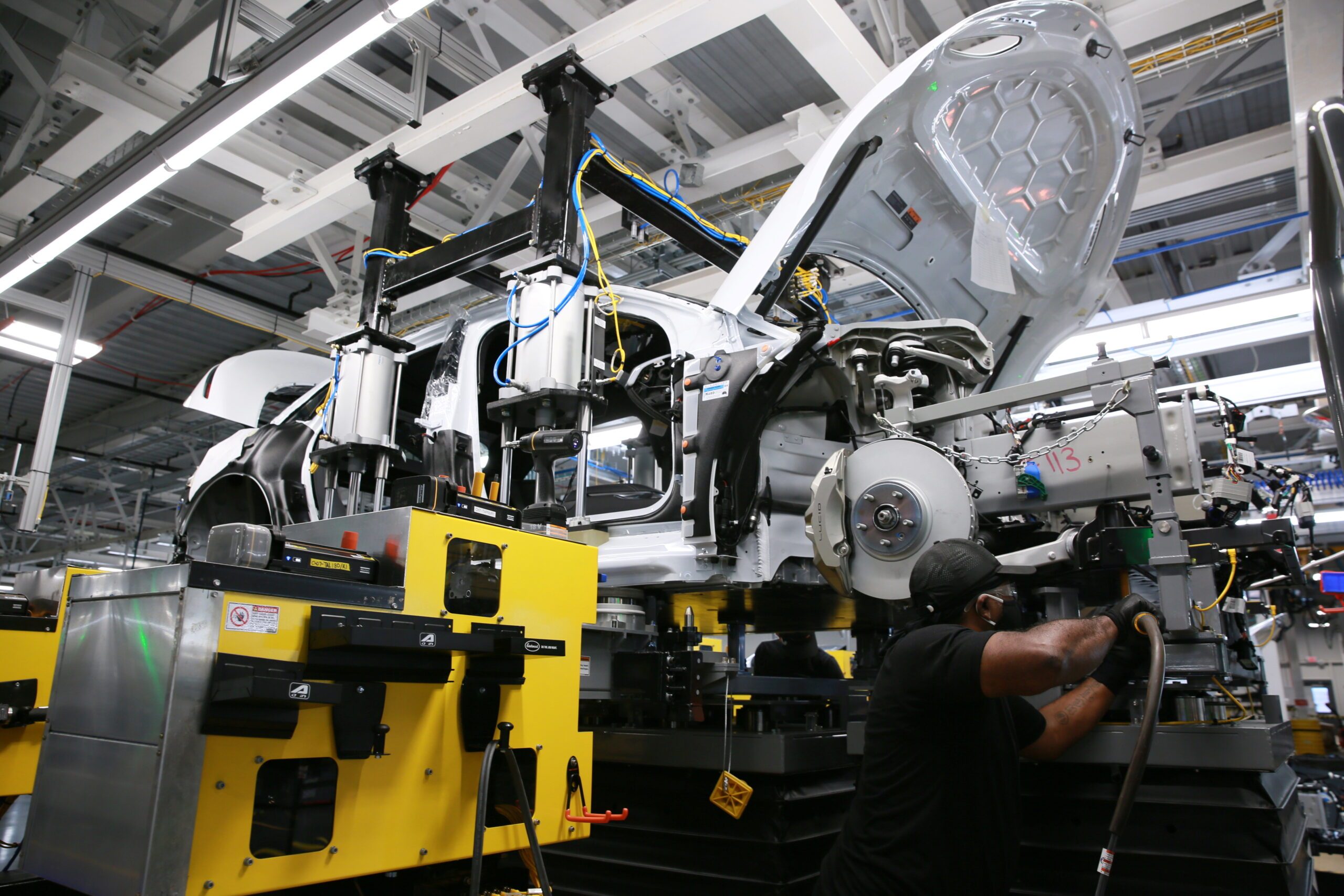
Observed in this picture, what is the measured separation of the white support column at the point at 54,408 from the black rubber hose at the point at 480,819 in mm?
6674

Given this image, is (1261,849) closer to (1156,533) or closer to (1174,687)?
(1174,687)

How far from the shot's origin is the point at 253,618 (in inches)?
75.4

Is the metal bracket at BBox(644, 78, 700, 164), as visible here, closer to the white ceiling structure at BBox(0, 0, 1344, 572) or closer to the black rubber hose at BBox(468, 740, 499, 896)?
the white ceiling structure at BBox(0, 0, 1344, 572)

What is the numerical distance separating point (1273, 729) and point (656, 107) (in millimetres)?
4849

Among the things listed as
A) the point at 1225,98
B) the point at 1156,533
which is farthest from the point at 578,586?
the point at 1225,98

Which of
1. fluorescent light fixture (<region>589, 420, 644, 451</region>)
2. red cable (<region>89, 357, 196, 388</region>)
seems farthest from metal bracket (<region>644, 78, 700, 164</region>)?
red cable (<region>89, 357, 196, 388</region>)

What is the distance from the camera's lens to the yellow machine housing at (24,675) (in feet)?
10.8

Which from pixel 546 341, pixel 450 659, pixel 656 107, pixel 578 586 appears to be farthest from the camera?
pixel 656 107

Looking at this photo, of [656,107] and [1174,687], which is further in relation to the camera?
[656,107]

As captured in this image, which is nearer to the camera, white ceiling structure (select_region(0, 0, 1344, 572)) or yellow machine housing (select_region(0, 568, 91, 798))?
yellow machine housing (select_region(0, 568, 91, 798))

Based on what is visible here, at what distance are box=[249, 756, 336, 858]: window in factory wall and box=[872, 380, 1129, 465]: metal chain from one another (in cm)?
219

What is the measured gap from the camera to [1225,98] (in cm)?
633

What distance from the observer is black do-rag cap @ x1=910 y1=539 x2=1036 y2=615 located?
2305 mm

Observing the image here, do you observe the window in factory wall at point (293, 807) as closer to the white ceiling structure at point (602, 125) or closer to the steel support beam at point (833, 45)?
the white ceiling structure at point (602, 125)
